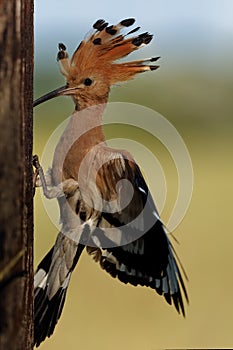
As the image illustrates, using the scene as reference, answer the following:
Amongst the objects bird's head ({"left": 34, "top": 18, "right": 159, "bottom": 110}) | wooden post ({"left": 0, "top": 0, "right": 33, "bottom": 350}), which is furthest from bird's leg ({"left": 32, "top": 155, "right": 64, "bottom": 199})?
wooden post ({"left": 0, "top": 0, "right": 33, "bottom": 350})

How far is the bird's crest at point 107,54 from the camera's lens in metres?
1.53

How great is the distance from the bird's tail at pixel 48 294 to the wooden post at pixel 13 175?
2.14 feet

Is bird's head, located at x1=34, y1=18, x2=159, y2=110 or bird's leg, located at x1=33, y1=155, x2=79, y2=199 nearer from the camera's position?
bird's leg, located at x1=33, y1=155, x2=79, y2=199

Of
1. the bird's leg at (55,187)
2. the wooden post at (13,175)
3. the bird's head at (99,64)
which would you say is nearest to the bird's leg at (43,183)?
the bird's leg at (55,187)

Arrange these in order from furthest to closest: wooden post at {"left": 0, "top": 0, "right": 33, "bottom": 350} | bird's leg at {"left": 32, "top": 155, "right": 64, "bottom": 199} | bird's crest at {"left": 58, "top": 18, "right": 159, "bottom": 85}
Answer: bird's crest at {"left": 58, "top": 18, "right": 159, "bottom": 85} < bird's leg at {"left": 32, "top": 155, "right": 64, "bottom": 199} < wooden post at {"left": 0, "top": 0, "right": 33, "bottom": 350}

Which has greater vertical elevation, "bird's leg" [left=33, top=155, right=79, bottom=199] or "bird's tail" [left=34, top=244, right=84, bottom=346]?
"bird's leg" [left=33, top=155, right=79, bottom=199]

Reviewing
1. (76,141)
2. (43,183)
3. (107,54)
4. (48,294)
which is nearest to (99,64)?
(107,54)

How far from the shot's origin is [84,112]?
166 cm

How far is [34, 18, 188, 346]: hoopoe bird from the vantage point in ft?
5.10

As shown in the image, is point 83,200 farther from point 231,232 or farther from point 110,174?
point 231,232

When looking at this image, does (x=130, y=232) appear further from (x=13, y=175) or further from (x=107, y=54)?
(x=13, y=175)

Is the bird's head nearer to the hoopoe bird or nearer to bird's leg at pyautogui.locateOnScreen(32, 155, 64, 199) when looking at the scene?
the hoopoe bird

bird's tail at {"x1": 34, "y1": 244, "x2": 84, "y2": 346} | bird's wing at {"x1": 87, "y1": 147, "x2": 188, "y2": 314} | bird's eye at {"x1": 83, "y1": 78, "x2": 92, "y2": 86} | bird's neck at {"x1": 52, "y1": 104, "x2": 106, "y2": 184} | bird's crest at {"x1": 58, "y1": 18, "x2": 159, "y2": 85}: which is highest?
bird's crest at {"x1": 58, "y1": 18, "x2": 159, "y2": 85}

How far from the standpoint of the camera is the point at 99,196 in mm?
1589
